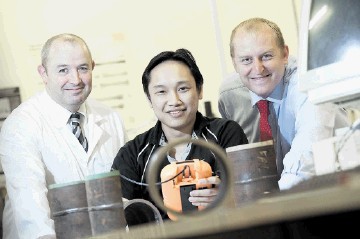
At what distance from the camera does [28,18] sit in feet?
10.3

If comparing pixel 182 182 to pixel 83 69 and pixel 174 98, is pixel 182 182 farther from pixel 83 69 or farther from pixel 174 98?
pixel 83 69

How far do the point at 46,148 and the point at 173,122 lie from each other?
570 mm

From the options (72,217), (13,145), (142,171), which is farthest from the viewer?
(13,145)

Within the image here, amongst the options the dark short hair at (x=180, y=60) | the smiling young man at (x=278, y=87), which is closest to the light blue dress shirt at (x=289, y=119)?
the smiling young man at (x=278, y=87)

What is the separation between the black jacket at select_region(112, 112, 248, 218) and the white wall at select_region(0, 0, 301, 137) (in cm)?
127

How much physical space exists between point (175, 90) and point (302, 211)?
4.33ft

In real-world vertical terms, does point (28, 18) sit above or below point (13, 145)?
above

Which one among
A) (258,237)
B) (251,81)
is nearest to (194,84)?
(251,81)

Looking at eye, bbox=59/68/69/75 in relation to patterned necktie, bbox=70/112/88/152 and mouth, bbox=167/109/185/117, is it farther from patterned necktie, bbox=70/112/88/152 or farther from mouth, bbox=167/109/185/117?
mouth, bbox=167/109/185/117

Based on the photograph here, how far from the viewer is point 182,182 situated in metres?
1.46

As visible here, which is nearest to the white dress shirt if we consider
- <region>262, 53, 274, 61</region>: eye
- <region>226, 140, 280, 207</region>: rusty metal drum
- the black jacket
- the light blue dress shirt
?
the black jacket

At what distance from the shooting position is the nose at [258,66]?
198cm

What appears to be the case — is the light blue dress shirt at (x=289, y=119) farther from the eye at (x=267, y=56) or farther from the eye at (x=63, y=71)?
the eye at (x=63, y=71)

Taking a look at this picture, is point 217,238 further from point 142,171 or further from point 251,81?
point 251,81
